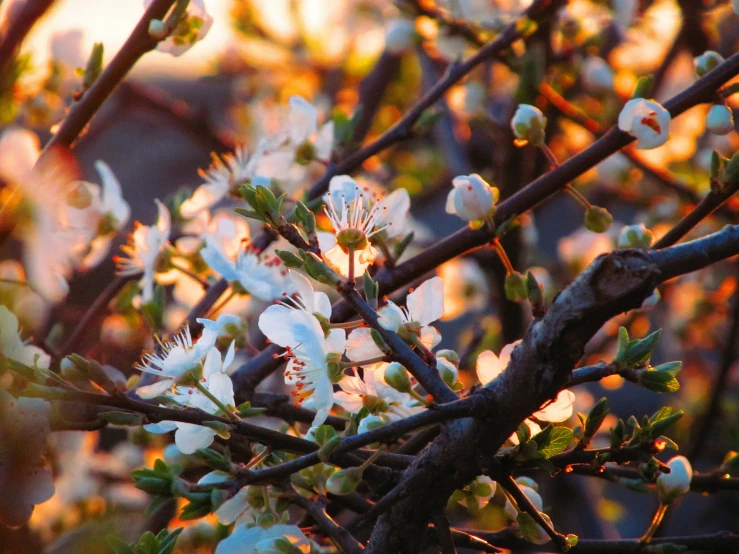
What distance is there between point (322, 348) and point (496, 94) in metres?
1.62

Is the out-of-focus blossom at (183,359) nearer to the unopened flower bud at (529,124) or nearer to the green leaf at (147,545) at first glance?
the green leaf at (147,545)

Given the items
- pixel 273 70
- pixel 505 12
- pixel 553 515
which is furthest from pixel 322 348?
pixel 273 70

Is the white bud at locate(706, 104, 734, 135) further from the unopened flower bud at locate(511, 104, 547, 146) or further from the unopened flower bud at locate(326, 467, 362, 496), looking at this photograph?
the unopened flower bud at locate(326, 467, 362, 496)

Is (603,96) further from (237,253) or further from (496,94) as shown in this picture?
(237,253)

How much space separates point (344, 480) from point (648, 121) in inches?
19.3

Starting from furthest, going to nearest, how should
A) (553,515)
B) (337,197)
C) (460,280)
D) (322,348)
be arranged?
(460,280) < (553,515) < (337,197) < (322,348)

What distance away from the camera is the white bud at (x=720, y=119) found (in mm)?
846

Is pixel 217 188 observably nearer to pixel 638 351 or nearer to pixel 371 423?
pixel 371 423

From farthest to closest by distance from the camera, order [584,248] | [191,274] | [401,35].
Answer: [584,248] → [401,35] → [191,274]

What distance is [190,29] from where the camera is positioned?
91 centimetres

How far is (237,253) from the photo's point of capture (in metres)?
0.98

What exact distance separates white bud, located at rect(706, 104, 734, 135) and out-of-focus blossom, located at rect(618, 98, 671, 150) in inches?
Result: 3.8

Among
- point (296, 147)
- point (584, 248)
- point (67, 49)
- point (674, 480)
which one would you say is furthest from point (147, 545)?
point (584, 248)

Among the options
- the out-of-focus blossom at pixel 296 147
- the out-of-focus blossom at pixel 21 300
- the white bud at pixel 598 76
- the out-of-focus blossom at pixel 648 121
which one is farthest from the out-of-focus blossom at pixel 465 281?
the out-of-focus blossom at pixel 648 121
